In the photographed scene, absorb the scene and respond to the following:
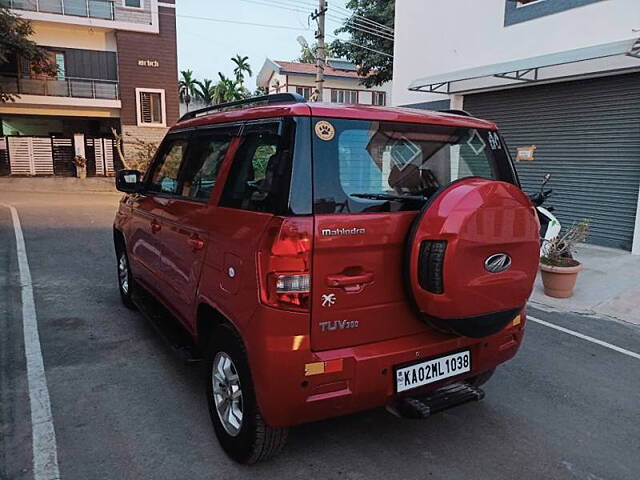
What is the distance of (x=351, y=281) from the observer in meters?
2.31

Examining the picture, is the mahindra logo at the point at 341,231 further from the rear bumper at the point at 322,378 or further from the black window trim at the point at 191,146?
the black window trim at the point at 191,146

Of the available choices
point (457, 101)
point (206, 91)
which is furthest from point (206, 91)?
point (457, 101)

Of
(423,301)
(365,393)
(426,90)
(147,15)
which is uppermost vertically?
(147,15)

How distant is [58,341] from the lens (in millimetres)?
4320

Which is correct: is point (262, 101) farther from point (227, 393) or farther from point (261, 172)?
point (227, 393)

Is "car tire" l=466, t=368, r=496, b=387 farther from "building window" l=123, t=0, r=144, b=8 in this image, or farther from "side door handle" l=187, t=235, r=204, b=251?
"building window" l=123, t=0, r=144, b=8

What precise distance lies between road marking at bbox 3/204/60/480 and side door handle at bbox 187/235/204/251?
54.2 inches

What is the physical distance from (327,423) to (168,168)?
2345mm

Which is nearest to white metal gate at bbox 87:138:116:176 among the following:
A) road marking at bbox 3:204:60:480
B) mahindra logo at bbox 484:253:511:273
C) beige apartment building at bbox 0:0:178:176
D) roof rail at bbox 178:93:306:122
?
beige apartment building at bbox 0:0:178:176

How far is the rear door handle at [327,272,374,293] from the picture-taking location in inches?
89.0

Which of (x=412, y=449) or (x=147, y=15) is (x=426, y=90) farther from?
(x=147, y=15)

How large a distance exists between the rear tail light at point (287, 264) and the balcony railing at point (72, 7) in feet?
80.8

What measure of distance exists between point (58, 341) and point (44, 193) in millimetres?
15942

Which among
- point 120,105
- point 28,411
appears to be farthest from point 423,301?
point 120,105
